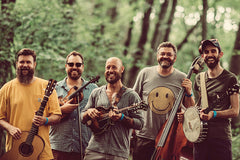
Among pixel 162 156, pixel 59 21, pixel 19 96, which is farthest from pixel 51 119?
pixel 59 21

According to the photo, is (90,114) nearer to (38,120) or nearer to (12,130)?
(38,120)

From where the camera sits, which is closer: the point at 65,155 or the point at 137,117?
the point at 137,117

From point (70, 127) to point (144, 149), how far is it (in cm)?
115

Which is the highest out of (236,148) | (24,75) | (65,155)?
(24,75)

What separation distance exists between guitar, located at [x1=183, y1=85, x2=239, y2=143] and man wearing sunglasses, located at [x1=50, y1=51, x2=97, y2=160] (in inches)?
60.3

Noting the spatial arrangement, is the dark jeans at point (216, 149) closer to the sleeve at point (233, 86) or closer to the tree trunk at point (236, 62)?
the sleeve at point (233, 86)

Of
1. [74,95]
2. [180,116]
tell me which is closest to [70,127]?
[74,95]

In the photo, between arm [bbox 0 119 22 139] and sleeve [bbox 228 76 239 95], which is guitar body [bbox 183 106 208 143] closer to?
sleeve [bbox 228 76 239 95]

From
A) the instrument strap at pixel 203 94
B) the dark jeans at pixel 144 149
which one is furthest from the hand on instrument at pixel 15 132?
the instrument strap at pixel 203 94

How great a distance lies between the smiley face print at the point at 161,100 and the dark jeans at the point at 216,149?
0.76 metres

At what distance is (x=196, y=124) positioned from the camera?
420 cm

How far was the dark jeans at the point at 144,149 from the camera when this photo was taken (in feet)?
15.3

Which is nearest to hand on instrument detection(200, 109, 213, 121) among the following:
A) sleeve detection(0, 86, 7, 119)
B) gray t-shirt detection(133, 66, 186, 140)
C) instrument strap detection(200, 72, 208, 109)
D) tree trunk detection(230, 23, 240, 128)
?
instrument strap detection(200, 72, 208, 109)

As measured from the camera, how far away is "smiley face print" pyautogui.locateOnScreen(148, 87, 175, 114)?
4.71 metres
